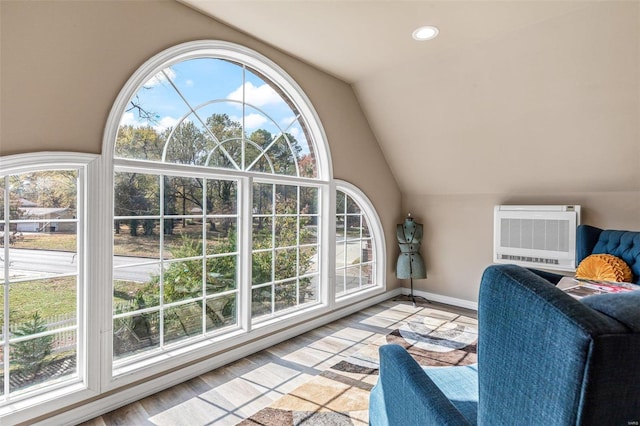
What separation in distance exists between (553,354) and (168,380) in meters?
2.45

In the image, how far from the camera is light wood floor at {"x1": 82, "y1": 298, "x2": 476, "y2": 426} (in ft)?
6.41

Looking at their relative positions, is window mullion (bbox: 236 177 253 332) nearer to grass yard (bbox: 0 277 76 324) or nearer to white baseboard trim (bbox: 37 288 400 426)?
white baseboard trim (bbox: 37 288 400 426)

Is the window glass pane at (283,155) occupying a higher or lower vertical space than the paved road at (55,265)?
higher

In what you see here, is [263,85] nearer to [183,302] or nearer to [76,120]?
[76,120]

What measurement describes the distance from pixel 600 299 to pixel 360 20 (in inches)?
96.5

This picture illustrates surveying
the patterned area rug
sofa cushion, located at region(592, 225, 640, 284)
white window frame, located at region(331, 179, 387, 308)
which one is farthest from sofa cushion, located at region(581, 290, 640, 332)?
white window frame, located at region(331, 179, 387, 308)

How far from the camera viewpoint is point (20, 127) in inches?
65.7

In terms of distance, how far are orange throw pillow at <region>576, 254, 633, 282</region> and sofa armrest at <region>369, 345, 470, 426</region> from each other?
2.25 meters

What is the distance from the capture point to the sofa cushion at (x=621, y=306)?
0.50m

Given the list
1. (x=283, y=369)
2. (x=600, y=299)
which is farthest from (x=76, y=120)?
(x=600, y=299)

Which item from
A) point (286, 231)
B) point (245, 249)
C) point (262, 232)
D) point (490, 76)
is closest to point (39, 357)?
point (245, 249)

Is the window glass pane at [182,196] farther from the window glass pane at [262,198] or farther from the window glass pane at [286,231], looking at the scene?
the window glass pane at [286,231]

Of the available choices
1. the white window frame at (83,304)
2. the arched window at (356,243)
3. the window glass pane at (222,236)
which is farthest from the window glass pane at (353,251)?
the white window frame at (83,304)

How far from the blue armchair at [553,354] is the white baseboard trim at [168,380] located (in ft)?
7.28
